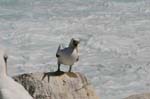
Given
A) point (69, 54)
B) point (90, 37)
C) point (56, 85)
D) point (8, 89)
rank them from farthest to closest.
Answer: point (90, 37) < point (69, 54) < point (56, 85) < point (8, 89)

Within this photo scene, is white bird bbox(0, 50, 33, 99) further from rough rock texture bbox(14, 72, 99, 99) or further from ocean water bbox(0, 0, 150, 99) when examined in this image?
ocean water bbox(0, 0, 150, 99)

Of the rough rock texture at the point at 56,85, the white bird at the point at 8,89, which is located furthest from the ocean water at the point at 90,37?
the white bird at the point at 8,89

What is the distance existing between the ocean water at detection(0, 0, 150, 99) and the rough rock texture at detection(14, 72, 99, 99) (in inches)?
298

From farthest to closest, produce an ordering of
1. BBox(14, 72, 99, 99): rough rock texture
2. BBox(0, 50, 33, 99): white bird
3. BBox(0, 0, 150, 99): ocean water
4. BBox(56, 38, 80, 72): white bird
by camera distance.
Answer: BBox(0, 0, 150, 99): ocean water, BBox(56, 38, 80, 72): white bird, BBox(14, 72, 99, 99): rough rock texture, BBox(0, 50, 33, 99): white bird

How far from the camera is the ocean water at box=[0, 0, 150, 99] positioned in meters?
17.6

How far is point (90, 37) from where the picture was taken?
967 inches

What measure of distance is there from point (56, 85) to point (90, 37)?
56.3 feet

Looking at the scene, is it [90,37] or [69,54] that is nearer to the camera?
[69,54]

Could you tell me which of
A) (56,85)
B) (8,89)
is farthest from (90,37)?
(8,89)

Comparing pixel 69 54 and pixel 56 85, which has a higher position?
pixel 69 54

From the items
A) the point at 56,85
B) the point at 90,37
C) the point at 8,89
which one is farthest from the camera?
the point at 90,37

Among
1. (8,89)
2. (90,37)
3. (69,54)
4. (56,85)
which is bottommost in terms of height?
(90,37)

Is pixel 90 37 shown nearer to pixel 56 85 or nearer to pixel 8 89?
pixel 56 85

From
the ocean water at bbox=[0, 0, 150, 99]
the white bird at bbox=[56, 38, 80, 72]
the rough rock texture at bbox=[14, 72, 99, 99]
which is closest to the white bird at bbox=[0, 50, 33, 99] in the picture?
the rough rock texture at bbox=[14, 72, 99, 99]
